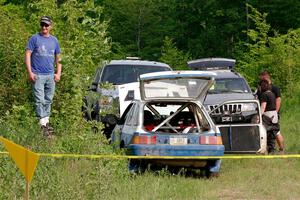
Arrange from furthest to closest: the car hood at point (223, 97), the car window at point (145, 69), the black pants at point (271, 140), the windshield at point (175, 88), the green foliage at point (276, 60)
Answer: the green foliage at point (276, 60), the car window at point (145, 69), the car hood at point (223, 97), the black pants at point (271, 140), the windshield at point (175, 88)

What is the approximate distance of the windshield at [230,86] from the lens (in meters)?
16.4

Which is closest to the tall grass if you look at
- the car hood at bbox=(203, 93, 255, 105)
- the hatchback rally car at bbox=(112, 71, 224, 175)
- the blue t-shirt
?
the hatchback rally car at bbox=(112, 71, 224, 175)

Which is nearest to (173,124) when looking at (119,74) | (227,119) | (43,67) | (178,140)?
(178,140)

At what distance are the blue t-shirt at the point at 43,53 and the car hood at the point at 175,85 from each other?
1.44 meters

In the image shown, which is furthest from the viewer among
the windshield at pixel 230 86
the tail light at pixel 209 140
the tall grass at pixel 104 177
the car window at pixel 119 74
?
the windshield at pixel 230 86

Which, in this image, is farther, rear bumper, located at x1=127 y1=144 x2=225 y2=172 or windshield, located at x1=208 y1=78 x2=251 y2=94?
windshield, located at x1=208 y1=78 x2=251 y2=94

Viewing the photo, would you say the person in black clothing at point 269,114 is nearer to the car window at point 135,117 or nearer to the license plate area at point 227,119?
the license plate area at point 227,119

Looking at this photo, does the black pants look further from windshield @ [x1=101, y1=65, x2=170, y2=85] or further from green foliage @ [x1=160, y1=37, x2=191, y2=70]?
green foliage @ [x1=160, y1=37, x2=191, y2=70]

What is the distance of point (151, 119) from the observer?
12.2 m

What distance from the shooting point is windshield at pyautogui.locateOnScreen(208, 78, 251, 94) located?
16.4m

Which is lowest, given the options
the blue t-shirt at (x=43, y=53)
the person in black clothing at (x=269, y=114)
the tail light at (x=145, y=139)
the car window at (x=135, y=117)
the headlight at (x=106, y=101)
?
the person in black clothing at (x=269, y=114)

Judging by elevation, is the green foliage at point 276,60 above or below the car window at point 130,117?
below

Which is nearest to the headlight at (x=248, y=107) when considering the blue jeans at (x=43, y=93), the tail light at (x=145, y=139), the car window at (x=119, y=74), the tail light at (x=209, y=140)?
the tail light at (x=209, y=140)

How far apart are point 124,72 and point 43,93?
5.29 metres
